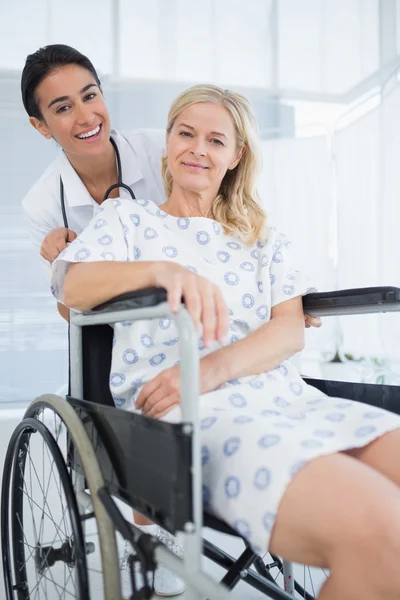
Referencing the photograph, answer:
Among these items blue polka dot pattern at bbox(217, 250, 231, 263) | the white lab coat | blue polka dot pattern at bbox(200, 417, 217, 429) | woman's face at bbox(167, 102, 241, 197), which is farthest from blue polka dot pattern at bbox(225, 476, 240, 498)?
the white lab coat

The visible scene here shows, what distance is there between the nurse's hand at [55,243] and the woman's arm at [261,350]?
51 cm

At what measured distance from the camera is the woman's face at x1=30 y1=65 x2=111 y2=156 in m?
1.79

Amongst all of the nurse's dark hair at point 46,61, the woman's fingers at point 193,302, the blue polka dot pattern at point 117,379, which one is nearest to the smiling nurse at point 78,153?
the nurse's dark hair at point 46,61

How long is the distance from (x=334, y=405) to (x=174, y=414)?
0.29m

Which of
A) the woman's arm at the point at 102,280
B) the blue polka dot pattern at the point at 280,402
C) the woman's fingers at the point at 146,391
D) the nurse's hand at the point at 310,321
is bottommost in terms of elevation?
the blue polka dot pattern at the point at 280,402

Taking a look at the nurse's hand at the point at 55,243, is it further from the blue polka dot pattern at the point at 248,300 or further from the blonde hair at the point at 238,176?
the blue polka dot pattern at the point at 248,300

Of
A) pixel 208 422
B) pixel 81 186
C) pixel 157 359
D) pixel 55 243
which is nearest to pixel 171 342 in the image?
pixel 157 359

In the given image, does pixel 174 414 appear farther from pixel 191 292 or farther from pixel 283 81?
pixel 283 81

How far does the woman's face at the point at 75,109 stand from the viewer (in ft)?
5.88

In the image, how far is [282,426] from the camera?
1.00 metres

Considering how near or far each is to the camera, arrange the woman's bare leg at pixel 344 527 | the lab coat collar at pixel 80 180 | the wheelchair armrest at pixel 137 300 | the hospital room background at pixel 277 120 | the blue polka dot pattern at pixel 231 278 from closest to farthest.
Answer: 1. the woman's bare leg at pixel 344 527
2. the wheelchair armrest at pixel 137 300
3. the blue polka dot pattern at pixel 231 278
4. the lab coat collar at pixel 80 180
5. the hospital room background at pixel 277 120

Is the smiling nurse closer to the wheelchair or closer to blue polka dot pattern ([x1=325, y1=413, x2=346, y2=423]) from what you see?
the wheelchair

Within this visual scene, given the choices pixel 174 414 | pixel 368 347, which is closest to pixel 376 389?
pixel 174 414

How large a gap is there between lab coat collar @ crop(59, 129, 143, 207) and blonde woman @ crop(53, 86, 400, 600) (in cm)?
22
